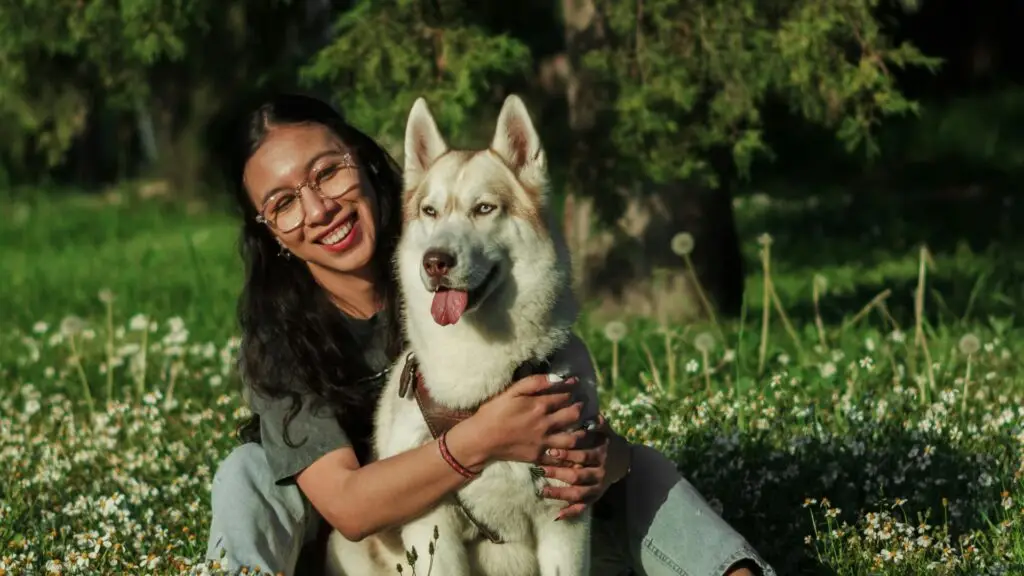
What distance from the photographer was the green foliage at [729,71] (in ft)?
25.3

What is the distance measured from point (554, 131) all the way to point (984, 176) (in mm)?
11928

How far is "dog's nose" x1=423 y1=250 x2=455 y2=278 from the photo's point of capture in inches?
151

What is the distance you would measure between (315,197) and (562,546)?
Result: 1407 millimetres

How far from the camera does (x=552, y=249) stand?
4.11 m

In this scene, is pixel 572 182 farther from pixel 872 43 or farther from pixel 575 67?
pixel 872 43

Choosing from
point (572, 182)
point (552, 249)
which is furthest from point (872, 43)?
point (552, 249)

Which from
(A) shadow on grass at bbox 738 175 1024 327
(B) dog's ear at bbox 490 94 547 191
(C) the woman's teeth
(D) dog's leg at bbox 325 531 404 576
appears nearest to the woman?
(C) the woman's teeth

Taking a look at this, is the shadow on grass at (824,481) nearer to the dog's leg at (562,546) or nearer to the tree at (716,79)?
the dog's leg at (562,546)

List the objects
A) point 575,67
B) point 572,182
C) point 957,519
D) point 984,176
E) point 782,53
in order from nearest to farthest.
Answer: point 957,519
point 782,53
point 572,182
point 575,67
point 984,176

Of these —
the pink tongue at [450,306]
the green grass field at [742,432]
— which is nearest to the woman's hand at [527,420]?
the pink tongue at [450,306]

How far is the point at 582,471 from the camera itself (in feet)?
13.7

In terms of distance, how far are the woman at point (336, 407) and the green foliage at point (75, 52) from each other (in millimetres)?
3368

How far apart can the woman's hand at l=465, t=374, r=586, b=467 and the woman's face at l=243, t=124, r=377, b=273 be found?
869 millimetres

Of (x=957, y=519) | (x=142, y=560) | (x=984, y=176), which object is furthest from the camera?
(x=984, y=176)
